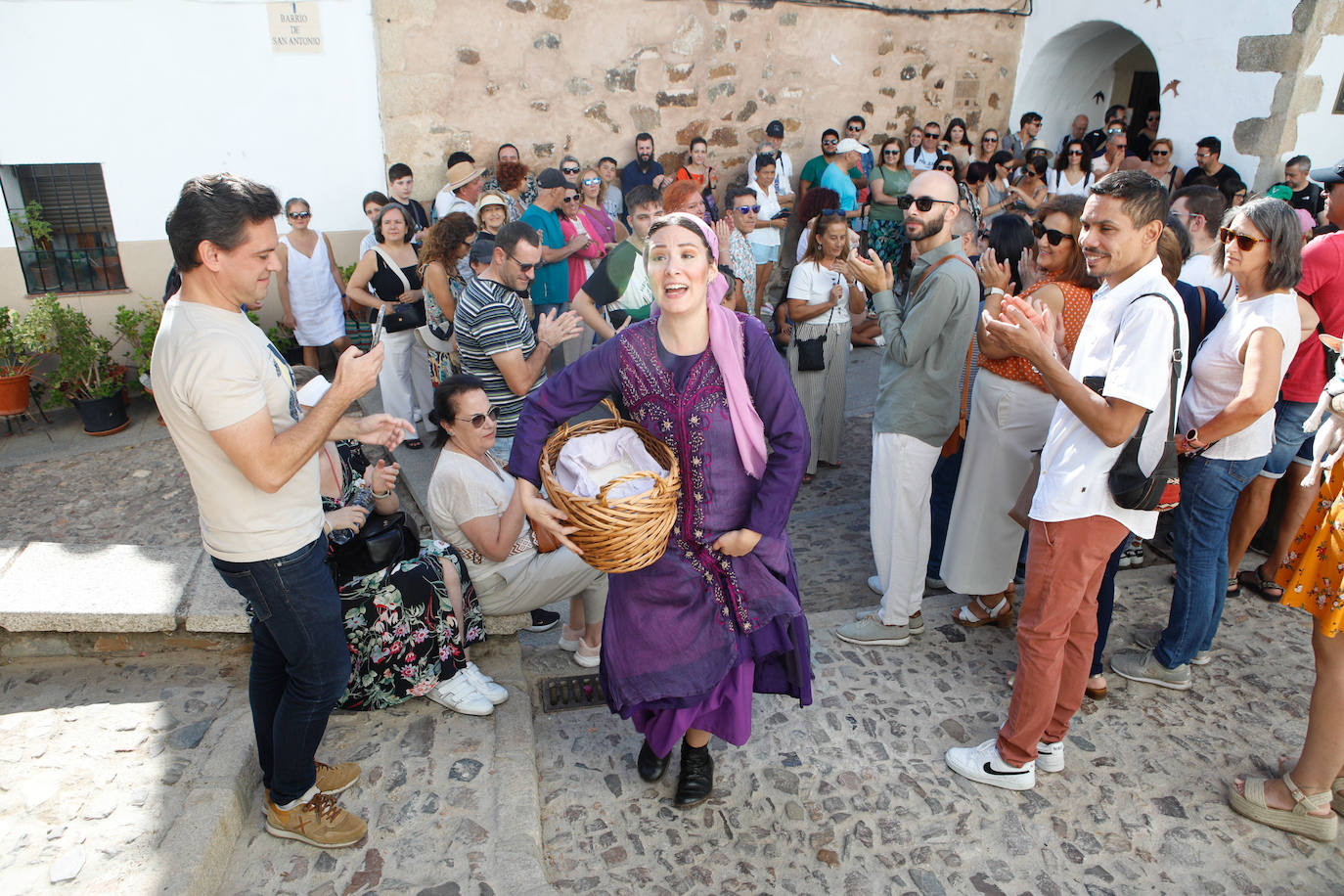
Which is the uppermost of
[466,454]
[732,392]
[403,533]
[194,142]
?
[194,142]

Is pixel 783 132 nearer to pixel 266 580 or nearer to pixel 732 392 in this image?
pixel 732 392

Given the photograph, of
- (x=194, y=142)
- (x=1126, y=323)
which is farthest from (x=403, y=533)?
(x=194, y=142)

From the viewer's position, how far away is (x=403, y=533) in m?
3.09

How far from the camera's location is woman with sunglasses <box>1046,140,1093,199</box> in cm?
968

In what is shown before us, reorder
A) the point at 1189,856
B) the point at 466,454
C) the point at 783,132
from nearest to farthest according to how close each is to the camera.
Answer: the point at 1189,856 → the point at 466,454 → the point at 783,132

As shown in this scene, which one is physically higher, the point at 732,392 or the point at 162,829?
the point at 732,392

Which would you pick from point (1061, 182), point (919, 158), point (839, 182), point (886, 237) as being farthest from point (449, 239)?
point (1061, 182)

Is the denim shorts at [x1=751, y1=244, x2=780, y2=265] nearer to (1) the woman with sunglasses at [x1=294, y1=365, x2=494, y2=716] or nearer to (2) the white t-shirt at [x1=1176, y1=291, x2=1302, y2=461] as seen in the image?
(2) the white t-shirt at [x1=1176, y1=291, x2=1302, y2=461]

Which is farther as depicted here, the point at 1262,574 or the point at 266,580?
the point at 1262,574

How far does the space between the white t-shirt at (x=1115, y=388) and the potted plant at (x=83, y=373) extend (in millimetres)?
6879

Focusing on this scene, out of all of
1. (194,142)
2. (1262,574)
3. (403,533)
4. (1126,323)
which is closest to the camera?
(1126,323)

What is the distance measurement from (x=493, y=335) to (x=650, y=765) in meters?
2.14

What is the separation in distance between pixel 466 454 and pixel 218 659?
1329 millimetres

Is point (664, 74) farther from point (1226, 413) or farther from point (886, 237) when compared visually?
point (1226, 413)
